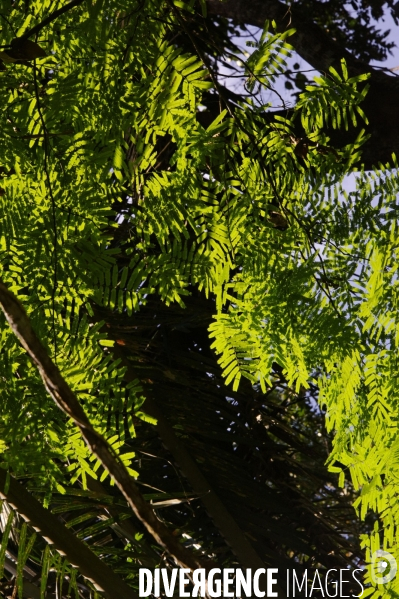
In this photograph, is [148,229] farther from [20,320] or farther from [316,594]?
[316,594]

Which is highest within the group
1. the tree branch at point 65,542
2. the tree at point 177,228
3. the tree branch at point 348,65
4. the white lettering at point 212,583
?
the tree branch at point 348,65

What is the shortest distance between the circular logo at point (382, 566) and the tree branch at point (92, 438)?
1.51 feet

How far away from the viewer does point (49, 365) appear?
42 centimetres

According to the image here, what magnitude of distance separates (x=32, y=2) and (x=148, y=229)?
338 millimetres

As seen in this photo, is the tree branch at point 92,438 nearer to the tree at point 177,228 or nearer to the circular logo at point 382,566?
Answer: the tree at point 177,228

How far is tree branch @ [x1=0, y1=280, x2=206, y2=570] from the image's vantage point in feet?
1.26

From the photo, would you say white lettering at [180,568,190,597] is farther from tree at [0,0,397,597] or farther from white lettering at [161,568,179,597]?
tree at [0,0,397,597]

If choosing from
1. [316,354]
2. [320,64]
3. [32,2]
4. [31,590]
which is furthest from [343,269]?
[320,64]

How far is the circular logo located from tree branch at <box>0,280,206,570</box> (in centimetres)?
46

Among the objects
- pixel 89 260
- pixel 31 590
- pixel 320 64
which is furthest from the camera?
pixel 320 64

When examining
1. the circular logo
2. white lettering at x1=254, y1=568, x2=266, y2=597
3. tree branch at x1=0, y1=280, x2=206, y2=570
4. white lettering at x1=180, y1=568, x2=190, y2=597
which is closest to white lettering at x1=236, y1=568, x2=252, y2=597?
white lettering at x1=254, y1=568, x2=266, y2=597

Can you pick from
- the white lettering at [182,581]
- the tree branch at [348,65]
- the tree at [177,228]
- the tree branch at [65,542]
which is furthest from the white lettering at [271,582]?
the tree branch at [348,65]

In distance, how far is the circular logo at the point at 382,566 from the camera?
30.9 inches

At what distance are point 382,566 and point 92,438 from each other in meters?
0.55
